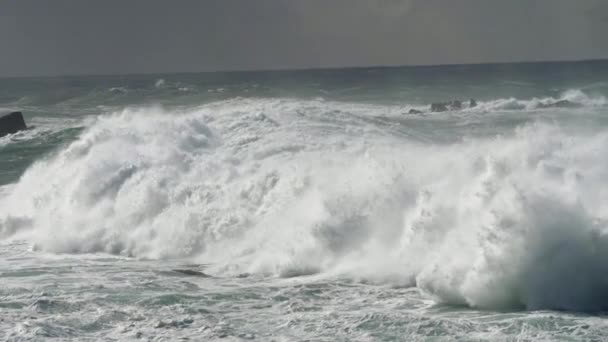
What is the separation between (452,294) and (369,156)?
18.5 ft

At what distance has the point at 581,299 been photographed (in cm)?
1095

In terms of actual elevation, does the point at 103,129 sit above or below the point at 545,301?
above

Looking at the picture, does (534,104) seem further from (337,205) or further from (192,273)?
(192,273)

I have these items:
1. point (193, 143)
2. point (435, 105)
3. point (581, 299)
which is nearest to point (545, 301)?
point (581, 299)

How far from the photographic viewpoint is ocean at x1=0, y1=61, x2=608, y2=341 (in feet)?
35.9

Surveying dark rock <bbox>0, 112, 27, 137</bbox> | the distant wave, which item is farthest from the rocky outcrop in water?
dark rock <bbox>0, 112, 27, 137</bbox>

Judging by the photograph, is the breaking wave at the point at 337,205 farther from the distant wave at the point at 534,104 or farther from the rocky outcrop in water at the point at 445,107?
the distant wave at the point at 534,104

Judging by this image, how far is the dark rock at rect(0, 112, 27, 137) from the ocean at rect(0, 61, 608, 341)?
13855 millimetres

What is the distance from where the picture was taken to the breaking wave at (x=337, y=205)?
11.6m

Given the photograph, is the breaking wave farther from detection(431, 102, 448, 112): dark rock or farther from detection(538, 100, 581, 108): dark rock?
detection(538, 100, 581, 108): dark rock

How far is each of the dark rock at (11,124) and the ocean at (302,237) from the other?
1385cm

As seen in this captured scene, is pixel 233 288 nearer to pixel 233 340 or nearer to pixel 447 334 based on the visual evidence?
pixel 233 340

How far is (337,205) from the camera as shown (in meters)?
15.1

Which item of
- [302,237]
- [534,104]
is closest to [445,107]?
[534,104]
